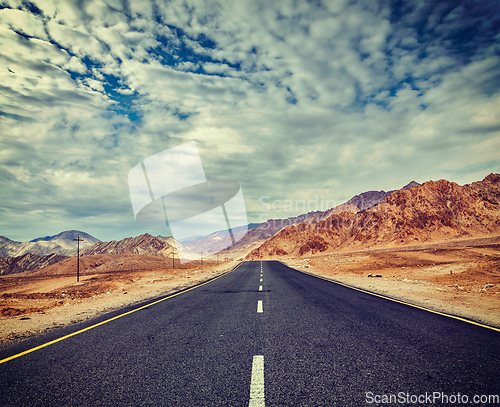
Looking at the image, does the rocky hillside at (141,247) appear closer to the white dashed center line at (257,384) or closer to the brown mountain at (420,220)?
the brown mountain at (420,220)

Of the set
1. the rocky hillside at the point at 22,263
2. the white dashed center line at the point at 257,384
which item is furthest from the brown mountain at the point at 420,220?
the rocky hillside at the point at 22,263

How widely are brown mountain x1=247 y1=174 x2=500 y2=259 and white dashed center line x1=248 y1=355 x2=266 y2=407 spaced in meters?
82.8

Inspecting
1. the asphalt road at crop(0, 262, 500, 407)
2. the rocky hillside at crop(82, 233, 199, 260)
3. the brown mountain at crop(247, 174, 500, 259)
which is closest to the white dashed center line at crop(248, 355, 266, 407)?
the asphalt road at crop(0, 262, 500, 407)

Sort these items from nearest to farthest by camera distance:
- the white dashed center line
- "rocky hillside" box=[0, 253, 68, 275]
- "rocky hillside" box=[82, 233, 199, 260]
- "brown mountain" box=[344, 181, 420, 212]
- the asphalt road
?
the white dashed center line
the asphalt road
"rocky hillside" box=[0, 253, 68, 275]
"rocky hillside" box=[82, 233, 199, 260]
"brown mountain" box=[344, 181, 420, 212]

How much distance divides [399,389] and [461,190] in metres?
110

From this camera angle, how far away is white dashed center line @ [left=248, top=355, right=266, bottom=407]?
9.53 feet

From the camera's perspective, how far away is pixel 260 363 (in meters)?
4.01

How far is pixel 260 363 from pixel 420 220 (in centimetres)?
9430

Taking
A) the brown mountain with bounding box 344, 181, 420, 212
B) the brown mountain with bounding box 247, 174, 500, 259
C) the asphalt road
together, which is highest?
the brown mountain with bounding box 344, 181, 420, 212

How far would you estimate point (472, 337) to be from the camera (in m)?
5.16

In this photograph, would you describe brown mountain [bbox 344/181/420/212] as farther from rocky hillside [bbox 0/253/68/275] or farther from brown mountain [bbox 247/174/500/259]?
rocky hillside [bbox 0/253/68/275]

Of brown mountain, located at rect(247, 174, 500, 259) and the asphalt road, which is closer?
the asphalt road

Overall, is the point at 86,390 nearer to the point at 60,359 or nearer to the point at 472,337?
the point at 60,359

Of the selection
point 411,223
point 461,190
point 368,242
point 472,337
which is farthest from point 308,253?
point 472,337
